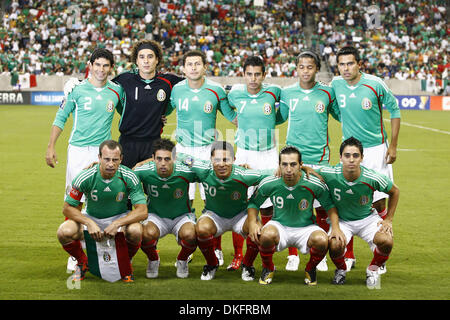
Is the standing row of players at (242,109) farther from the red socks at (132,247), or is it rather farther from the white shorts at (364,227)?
the red socks at (132,247)

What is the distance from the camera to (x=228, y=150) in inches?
216

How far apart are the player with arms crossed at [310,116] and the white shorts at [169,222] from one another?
1103 millimetres

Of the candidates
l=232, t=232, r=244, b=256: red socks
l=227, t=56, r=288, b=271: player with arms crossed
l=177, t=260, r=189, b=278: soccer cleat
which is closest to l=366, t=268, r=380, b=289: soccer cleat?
l=227, t=56, r=288, b=271: player with arms crossed

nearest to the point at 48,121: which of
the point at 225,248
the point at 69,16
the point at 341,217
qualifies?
the point at 69,16

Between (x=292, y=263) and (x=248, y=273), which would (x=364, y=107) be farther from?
(x=248, y=273)

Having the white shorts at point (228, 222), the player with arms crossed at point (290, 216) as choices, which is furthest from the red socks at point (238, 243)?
the player with arms crossed at point (290, 216)

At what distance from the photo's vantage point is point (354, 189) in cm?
534

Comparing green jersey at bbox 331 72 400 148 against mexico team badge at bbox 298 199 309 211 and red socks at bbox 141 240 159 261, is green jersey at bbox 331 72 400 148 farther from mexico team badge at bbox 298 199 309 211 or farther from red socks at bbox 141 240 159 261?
red socks at bbox 141 240 159 261

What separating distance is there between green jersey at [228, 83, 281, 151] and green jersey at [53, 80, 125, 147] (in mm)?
1246

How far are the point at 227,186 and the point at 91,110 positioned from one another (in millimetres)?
1555

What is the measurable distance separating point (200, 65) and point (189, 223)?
164cm

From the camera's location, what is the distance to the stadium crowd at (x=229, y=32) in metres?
30.0

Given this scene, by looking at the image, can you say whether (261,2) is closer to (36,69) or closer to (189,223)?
(36,69)

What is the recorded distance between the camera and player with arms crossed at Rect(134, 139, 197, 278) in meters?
5.41
